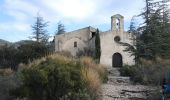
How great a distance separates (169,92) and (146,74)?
9862 mm

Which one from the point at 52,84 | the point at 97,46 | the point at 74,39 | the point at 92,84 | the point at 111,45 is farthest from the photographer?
the point at 74,39

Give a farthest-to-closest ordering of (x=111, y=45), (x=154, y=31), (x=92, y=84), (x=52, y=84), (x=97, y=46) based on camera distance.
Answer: (x=111, y=45) → (x=97, y=46) → (x=154, y=31) → (x=92, y=84) → (x=52, y=84)

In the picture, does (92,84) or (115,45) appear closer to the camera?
(92,84)

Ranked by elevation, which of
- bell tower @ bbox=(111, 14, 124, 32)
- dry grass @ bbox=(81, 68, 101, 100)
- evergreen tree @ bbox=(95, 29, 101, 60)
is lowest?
dry grass @ bbox=(81, 68, 101, 100)

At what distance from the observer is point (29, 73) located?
13.2 meters

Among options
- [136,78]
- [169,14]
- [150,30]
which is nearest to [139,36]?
[150,30]

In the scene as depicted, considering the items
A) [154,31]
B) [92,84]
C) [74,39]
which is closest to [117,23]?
[74,39]

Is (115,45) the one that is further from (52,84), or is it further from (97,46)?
(52,84)

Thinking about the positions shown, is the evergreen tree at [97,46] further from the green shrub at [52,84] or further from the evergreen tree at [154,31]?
the green shrub at [52,84]

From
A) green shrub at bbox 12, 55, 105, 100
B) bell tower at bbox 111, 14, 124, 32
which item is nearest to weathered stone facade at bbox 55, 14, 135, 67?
bell tower at bbox 111, 14, 124, 32

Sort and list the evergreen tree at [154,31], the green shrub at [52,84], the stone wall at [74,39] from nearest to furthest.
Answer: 1. the green shrub at [52,84]
2. the evergreen tree at [154,31]
3. the stone wall at [74,39]

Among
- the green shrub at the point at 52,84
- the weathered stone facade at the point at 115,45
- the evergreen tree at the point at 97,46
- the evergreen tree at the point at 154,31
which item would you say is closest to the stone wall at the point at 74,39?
the weathered stone facade at the point at 115,45

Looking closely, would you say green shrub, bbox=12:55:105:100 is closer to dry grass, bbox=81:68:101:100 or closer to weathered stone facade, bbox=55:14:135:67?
dry grass, bbox=81:68:101:100

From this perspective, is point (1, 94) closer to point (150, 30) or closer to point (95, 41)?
point (150, 30)
